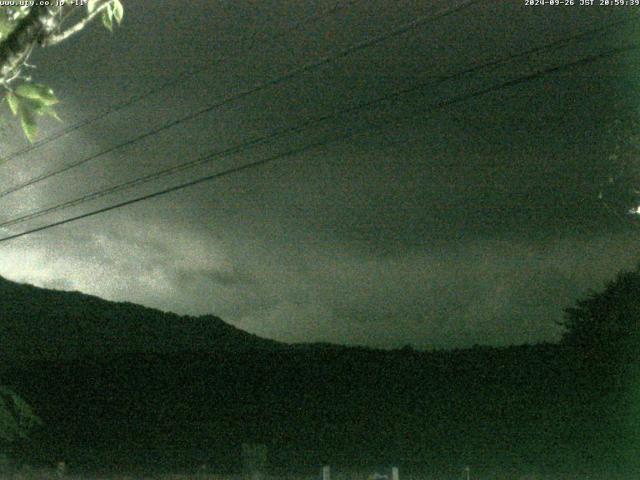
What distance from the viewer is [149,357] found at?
23938 mm

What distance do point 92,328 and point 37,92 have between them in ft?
88.4

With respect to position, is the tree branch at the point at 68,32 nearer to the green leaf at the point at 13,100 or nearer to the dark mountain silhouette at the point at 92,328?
the green leaf at the point at 13,100

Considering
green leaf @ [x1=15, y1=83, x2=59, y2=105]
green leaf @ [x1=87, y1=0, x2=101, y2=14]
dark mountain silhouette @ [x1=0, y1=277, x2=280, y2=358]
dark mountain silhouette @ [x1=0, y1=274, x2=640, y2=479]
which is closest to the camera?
green leaf @ [x1=15, y1=83, x2=59, y2=105]

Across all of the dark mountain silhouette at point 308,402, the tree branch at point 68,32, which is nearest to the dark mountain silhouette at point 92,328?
the dark mountain silhouette at point 308,402

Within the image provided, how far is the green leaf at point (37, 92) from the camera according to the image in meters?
3.31

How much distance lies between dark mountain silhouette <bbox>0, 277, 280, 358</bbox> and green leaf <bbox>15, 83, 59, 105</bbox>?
2205 centimetres

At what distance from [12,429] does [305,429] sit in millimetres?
11814

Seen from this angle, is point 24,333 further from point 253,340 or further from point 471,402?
point 471,402

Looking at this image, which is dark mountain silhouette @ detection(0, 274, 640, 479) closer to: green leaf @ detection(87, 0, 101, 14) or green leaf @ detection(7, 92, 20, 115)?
green leaf @ detection(87, 0, 101, 14)

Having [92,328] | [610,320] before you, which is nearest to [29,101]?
[610,320]

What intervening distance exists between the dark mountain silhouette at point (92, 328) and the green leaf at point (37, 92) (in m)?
22.0

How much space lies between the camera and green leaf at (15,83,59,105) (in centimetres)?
331

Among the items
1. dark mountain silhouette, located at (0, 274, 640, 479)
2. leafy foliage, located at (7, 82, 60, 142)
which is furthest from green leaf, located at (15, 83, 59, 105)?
dark mountain silhouette, located at (0, 274, 640, 479)

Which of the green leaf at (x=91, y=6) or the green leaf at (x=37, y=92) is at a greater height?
the green leaf at (x=91, y=6)
